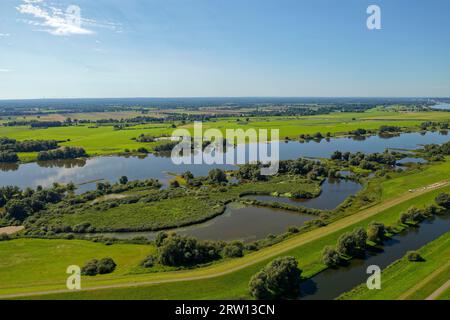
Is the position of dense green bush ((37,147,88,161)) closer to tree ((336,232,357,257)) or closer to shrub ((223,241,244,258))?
shrub ((223,241,244,258))

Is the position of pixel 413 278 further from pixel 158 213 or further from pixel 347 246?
pixel 158 213

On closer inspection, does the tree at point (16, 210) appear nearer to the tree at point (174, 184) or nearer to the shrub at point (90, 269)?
the shrub at point (90, 269)

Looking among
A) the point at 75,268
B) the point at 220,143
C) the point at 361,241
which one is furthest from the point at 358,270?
the point at 220,143

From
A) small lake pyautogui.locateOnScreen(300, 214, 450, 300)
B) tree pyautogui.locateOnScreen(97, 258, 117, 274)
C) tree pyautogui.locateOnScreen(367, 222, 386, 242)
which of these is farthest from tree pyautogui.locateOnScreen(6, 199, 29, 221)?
tree pyautogui.locateOnScreen(367, 222, 386, 242)

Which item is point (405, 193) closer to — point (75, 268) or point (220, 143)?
point (75, 268)

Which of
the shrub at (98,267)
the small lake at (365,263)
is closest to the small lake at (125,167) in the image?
→ the shrub at (98,267)

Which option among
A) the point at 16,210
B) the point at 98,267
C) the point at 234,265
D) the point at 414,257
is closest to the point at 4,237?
the point at 16,210
